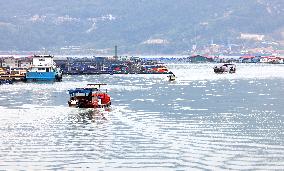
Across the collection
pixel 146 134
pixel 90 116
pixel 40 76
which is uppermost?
pixel 40 76

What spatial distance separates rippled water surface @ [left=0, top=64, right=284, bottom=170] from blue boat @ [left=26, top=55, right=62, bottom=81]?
39996 millimetres

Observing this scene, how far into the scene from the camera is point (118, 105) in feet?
224

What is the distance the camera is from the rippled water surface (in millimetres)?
39031

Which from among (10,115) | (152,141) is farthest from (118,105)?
(152,141)

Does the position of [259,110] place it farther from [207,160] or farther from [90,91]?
[207,160]

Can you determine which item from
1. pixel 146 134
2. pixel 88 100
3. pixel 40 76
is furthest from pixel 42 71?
pixel 146 134

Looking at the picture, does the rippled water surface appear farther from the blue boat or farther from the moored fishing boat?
the blue boat

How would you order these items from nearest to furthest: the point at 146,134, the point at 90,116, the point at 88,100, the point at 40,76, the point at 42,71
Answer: the point at 146,134 < the point at 90,116 < the point at 88,100 < the point at 40,76 < the point at 42,71

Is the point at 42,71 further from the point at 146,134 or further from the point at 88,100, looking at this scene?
the point at 146,134

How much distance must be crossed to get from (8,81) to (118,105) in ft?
142

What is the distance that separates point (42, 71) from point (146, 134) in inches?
2769

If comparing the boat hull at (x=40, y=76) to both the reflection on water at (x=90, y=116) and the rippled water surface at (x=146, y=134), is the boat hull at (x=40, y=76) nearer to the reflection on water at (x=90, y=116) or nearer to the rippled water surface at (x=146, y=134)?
the rippled water surface at (x=146, y=134)

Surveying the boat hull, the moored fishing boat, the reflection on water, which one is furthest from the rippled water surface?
the boat hull

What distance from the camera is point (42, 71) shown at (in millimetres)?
116688
